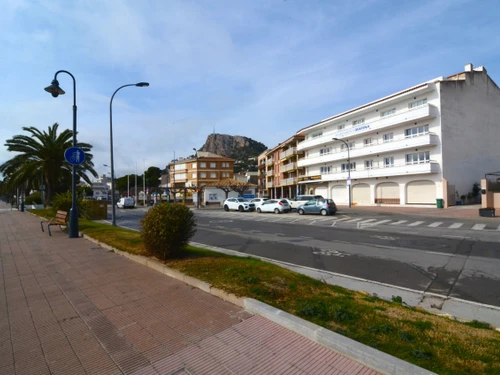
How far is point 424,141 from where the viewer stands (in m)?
30.7

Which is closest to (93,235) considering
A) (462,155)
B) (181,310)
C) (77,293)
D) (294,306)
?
(77,293)

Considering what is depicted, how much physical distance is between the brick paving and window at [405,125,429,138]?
112 feet

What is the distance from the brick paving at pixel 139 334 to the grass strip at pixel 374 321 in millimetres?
393

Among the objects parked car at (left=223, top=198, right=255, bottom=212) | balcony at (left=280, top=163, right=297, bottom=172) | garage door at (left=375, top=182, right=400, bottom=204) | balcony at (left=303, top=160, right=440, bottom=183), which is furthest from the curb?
balcony at (left=280, top=163, right=297, bottom=172)

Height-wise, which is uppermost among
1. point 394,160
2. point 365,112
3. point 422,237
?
point 365,112

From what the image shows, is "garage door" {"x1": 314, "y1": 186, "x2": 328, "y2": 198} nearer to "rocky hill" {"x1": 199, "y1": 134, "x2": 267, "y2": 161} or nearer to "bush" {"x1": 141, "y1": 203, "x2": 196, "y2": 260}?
"bush" {"x1": 141, "y1": 203, "x2": 196, "y2": 260}

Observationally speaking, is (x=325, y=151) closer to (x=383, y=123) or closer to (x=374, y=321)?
(x=383, y=123)

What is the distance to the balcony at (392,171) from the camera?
99.9 feet

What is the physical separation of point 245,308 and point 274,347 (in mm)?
1028

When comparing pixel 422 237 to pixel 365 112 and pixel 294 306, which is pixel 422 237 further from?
pixel 365 112

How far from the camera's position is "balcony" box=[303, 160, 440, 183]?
30.5 meters

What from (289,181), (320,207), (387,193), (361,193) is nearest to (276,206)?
(320,207)

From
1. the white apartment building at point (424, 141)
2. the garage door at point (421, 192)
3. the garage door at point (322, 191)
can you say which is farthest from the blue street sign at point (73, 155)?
the garage door at point (322, 191)

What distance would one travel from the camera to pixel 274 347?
3.11 m
